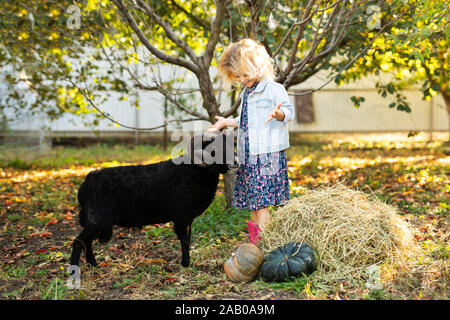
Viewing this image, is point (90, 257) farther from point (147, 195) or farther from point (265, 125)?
point (265, 125)

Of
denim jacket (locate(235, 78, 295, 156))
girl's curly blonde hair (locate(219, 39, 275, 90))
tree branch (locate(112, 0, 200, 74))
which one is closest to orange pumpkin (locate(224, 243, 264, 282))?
denim jacket (locate(235, 78, 295, 156))

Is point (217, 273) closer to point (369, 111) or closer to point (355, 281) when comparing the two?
point (355, 281)

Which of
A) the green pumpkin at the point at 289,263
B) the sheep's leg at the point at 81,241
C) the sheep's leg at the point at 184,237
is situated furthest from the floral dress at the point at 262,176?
the sheep's leg at the point at 81,241

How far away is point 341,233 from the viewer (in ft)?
12.7

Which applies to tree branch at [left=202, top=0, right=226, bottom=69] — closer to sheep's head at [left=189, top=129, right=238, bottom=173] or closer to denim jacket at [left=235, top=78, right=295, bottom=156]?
denim jacket at [left=235, top=78, right=295, bottom=156]

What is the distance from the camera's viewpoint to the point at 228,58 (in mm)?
3959

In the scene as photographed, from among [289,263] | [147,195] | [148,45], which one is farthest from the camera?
[148,45]

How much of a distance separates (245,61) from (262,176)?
1.08 meters

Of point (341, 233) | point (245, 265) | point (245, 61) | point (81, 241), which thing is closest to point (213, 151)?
point (245, 61)

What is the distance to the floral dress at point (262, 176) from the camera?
402 cm

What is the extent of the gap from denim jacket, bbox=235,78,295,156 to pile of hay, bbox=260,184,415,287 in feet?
2.24

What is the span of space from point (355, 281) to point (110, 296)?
2058 millimetres

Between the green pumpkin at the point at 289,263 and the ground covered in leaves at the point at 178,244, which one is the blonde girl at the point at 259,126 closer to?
the green pumpkin at the point at 289,263

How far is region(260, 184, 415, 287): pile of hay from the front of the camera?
12.3ft
